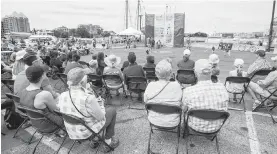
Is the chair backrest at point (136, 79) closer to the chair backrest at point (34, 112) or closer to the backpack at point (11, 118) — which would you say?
the chair backrest at point (34, 112)

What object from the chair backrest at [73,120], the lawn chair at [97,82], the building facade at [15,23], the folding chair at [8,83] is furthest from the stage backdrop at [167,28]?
the building facade at [15,23]

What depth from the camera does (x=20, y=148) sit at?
3.16 metres

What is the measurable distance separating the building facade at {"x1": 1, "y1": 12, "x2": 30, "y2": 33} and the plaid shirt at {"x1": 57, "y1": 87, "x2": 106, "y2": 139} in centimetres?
13931

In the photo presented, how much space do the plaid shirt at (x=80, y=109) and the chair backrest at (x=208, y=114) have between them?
53.9 inches

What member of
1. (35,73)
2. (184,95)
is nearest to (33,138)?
(35,73)

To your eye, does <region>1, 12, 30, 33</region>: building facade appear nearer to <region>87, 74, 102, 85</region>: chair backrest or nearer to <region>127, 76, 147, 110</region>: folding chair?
<region>87, 74, 102, 85</region>: chair backrest

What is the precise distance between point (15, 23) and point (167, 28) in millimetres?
135877

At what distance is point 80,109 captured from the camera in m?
2.41

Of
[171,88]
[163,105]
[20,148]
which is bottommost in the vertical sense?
[20,148]

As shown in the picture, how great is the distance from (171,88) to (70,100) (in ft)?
4.76

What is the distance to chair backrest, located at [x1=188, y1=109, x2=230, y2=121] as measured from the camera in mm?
2374

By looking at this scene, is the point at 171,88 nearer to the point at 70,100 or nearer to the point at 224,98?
the point at 224,98

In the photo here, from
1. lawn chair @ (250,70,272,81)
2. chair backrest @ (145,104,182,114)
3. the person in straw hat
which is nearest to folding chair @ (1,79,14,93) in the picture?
the person in straw hat

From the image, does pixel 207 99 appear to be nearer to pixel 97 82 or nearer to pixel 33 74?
pixel 33 74
